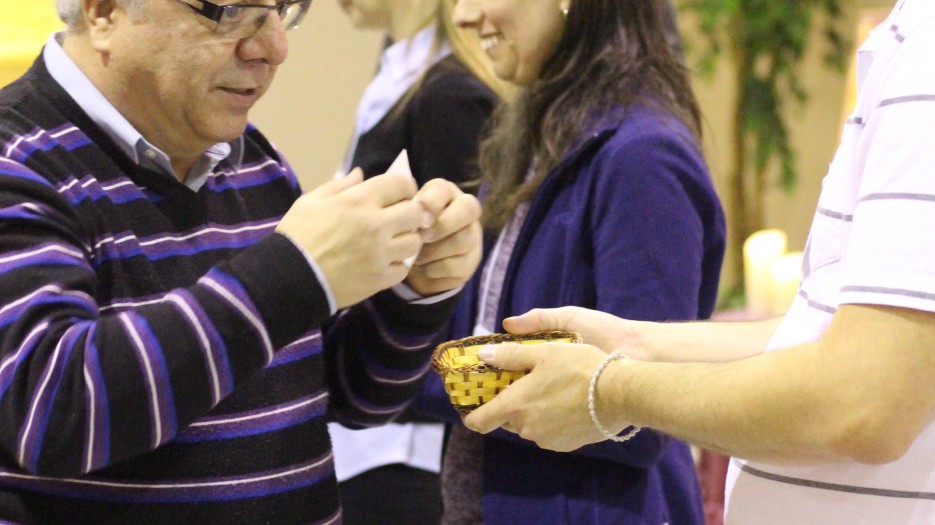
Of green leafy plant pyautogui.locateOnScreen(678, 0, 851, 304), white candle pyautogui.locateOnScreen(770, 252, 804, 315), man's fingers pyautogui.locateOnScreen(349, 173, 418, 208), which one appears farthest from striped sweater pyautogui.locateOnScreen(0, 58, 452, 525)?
green leafy plant pyautogui.locateOnScreen(678, 0, 851, 304)

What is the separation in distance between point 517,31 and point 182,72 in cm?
72

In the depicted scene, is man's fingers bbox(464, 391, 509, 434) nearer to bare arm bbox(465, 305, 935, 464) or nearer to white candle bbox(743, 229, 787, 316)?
bare arm bbox(465, 305, 935, 464)

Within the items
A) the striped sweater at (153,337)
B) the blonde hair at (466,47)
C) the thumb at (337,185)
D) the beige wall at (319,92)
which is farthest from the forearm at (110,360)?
the beige wall at (319,92)

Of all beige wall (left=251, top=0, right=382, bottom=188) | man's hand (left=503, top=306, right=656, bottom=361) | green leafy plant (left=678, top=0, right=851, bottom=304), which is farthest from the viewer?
green leafy plant (left=678, top=0, right=851, bottom=304)

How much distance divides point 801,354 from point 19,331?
76 cm

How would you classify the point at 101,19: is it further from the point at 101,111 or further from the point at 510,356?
the point at 510,356

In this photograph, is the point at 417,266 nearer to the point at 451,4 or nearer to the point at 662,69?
the point at 662,69

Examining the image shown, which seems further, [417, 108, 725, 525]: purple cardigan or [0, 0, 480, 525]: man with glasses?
[417, 108, 725, 525]: purple cardigan

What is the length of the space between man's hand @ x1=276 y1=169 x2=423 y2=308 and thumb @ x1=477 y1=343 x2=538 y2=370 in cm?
13

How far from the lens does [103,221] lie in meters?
1.27

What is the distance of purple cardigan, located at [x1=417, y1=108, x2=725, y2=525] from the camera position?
1600mm

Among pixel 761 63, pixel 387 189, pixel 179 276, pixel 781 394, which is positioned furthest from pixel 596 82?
pixel 761 63

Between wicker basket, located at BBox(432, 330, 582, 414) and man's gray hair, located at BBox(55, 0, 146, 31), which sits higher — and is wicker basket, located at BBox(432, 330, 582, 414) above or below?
below

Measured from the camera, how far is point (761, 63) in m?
5.37
